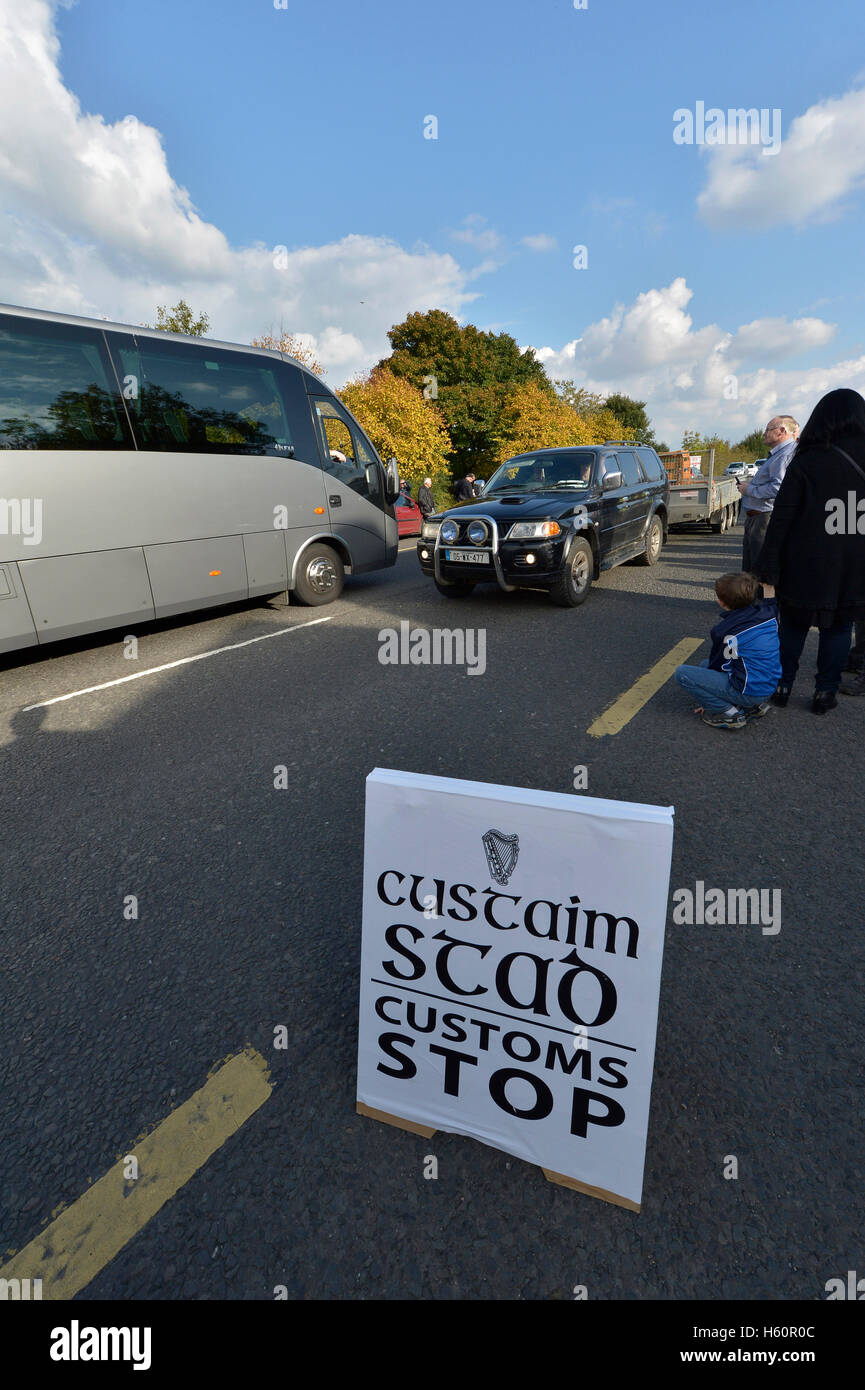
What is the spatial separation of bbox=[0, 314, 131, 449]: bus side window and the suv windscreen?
4.63m

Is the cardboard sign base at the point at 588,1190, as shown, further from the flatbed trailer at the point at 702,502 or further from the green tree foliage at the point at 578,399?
the green tree foliage at the point at 578,399

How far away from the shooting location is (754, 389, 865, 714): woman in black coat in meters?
3.91

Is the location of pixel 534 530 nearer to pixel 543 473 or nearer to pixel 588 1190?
pixel 543 473

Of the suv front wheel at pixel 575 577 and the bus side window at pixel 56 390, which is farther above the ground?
the bus side window at pixel 56 390

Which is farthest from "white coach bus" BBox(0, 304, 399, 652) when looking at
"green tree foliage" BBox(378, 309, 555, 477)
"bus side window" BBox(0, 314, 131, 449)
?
"green tree foliage" BBox(378, 309, 555, 477)

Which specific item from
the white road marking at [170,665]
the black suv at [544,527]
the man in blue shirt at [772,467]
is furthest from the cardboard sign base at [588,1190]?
the black suv at [544,527]

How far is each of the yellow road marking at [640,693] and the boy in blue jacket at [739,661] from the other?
477 millimetres

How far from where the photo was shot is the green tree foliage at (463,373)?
162 ft

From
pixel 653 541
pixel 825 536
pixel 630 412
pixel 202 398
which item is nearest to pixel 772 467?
pixel 825 536

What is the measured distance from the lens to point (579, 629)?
6.72 metres

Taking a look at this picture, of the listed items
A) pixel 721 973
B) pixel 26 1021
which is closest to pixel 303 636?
pixel 26 1021

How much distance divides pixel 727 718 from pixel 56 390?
663cm

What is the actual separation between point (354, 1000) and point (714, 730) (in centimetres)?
310

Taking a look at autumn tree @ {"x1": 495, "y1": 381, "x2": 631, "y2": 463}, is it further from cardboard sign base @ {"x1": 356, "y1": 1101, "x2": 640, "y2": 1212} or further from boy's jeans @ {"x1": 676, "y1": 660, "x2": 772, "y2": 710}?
cardboard sign base @ {"x1": 356, "y1": 1101, "x2": 640, "y2": 1212}
